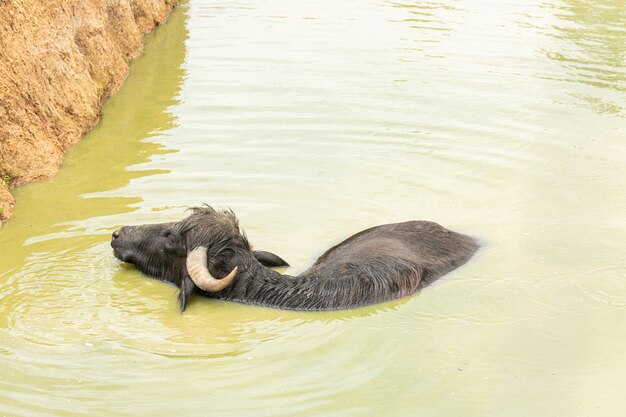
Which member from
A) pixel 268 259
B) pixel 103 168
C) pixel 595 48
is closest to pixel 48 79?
pixel 103 168

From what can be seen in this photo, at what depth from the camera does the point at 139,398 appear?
686 centimetres

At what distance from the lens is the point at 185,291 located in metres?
8.25

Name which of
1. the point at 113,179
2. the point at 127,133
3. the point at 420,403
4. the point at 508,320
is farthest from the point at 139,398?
the point at 127,133

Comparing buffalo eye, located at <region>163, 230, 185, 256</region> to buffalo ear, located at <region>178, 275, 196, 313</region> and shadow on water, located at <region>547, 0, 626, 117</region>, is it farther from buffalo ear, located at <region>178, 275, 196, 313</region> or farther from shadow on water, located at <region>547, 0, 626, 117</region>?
shadow on water, located at <region>547, 0, 626, 117</region>

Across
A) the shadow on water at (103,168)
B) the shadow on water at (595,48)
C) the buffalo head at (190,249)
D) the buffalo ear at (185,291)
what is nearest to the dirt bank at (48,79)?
the shadow on water at (103,168)

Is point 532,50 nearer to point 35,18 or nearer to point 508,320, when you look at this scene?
point 35,18

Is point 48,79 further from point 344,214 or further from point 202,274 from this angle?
point 202,274

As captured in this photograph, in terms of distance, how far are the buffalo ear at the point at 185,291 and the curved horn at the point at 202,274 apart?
15cm

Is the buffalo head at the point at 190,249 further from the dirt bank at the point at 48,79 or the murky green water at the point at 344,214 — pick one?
the dirt bank at the point at 48,79

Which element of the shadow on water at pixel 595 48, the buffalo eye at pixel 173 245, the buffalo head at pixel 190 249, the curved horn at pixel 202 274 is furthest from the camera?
the shadow on water at pixel 595 48

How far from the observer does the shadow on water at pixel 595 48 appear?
1444 cm

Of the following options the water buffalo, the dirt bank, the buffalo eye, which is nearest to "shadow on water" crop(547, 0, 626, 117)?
the water buffalo

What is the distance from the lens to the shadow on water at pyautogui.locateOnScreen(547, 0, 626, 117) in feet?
47.4

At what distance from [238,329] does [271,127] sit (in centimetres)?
534
